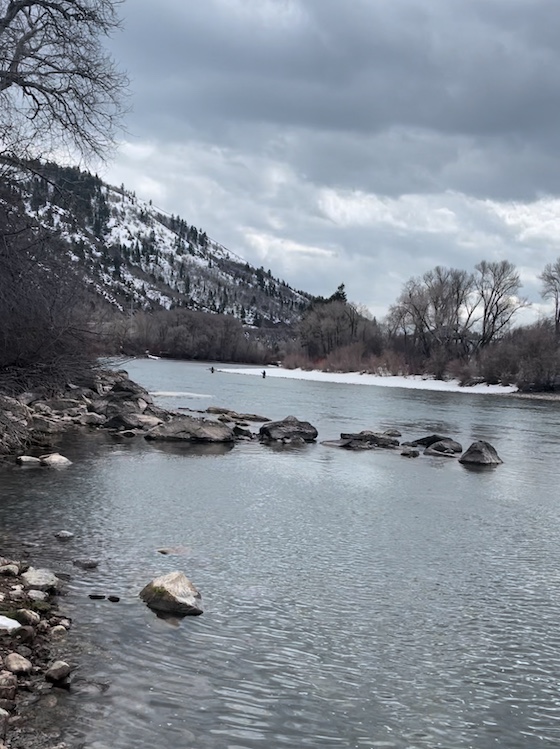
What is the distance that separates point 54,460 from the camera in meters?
17.7

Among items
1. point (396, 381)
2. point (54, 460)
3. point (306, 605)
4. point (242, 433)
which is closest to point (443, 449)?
point (242, 433)

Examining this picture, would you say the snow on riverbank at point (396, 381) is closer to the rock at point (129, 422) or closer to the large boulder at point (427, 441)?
the large boulder at point (427, 441)

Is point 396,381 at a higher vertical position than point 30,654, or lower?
higher

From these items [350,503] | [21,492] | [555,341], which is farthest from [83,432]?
[555,341]

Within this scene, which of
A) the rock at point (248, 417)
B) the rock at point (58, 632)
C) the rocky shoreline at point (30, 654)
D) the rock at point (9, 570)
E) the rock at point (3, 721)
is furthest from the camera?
the rock at point (248, 417)

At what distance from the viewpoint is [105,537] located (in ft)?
37.1

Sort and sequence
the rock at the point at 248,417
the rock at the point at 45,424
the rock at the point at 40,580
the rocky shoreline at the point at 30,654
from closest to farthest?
the rocky shoreline at the point at 30,654
the rock at the point at 40,580
the rock at the point at 45,424
the rock at the point at 248,417

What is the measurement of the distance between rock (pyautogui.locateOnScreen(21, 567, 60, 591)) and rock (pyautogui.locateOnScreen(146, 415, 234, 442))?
51.7 feet

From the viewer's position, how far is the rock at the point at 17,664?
6041mm

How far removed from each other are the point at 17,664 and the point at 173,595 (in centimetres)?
246

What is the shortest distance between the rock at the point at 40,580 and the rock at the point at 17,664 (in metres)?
2.20

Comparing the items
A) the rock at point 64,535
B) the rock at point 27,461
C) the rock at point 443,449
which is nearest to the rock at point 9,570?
the rock at point 64,535

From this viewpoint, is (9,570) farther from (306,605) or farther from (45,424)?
(45,424)

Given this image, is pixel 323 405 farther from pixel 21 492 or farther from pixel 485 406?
pixel 21 492
